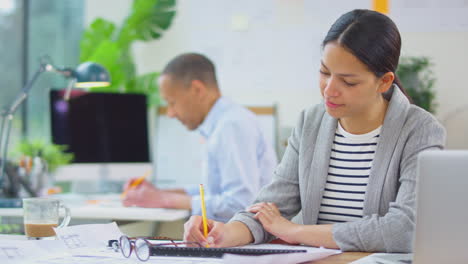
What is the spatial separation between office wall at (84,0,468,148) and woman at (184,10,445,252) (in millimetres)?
3358

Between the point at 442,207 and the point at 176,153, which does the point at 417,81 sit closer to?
the point at 176,153

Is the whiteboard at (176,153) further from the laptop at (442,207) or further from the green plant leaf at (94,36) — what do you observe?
the laptop at (442,207)

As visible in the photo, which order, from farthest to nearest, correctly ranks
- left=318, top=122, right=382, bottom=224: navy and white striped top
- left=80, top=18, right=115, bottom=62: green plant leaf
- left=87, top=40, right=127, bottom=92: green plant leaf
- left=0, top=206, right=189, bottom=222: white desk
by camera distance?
left=80, top=18, right=115, bottom=62: green plant leaf
left=87, top=40, right=127, bottom=92: green plant leaf
left=0, top=206, right=189, bottom=222: white desk
left=318, top=122, right=382, bottom=224: navy and white striped top

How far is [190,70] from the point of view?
10.7 ft

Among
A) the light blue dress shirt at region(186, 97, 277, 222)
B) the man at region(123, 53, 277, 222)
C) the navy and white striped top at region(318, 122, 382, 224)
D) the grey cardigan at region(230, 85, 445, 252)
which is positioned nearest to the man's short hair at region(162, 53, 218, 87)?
the man at region(123, 53, 277, 222)

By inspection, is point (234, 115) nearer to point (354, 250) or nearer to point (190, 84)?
point (190, 84)

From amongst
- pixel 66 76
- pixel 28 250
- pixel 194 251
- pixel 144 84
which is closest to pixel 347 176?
pixel 194 251

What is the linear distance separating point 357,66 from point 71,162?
220 cm

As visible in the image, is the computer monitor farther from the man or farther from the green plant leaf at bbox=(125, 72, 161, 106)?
the green plant leaf at bbox=(125, 72, 161, 106)

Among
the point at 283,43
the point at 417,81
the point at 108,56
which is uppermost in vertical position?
the point at 283,43

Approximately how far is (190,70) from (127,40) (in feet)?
6.68

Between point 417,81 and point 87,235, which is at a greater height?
point 417,81

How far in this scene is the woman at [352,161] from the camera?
170 cm

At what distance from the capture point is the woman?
1.70m
